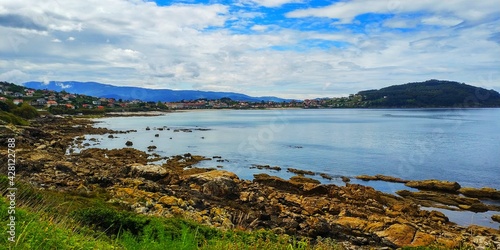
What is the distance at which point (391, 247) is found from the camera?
1590 cm

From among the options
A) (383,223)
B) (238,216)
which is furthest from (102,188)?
(383,223)

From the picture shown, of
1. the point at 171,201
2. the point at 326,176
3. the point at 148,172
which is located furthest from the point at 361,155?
the point at 171,201

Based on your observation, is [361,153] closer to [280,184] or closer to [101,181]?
[280,184]

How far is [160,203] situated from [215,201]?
4125 mm

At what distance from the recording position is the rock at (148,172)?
83.0 feet

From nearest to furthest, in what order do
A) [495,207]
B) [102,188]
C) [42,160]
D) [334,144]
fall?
1. [102,188]
2. [495,207]
3. [42,160]
4. [334,144]

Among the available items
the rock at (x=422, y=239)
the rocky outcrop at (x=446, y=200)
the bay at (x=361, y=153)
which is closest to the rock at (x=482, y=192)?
the rocky outcrop at (x=446, y=200)

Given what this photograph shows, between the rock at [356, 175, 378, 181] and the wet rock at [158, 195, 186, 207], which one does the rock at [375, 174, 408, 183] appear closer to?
the rock at [356, 175, 378, 181]

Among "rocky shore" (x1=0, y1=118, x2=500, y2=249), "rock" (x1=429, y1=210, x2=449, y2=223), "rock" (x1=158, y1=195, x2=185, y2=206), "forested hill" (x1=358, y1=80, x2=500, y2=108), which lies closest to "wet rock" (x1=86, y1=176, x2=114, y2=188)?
"rocky shore" (x1=0, y1=118, x2=500, y2=249)

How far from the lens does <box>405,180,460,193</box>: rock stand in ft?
93.3

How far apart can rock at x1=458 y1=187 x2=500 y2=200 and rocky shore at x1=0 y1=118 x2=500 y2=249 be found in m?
0.07

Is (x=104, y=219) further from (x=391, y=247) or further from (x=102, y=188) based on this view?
(x=391, y=247)

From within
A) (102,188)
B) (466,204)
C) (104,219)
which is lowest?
(466,204)

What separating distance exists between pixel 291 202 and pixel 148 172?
1118 centimetres
